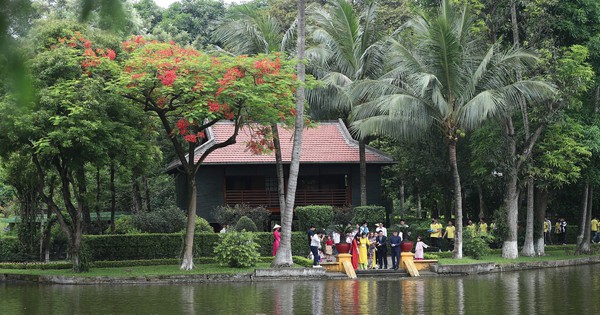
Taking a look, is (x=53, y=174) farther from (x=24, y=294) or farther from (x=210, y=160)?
(x=24, y=294)

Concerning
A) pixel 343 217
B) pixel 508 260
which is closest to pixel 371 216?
pixel 343 217

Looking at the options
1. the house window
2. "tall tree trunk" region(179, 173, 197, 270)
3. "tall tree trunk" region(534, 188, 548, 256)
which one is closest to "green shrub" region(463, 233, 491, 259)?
"tall tree trunk" region(534, 188, 548, 256)

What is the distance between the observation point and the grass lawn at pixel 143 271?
26.9 meters

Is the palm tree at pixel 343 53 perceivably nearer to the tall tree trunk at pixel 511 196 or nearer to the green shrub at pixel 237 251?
the tall tree trunk at pixel 511 196

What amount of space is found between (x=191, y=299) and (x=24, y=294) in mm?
5158

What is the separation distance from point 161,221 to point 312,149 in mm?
10604

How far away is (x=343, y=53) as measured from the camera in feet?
126

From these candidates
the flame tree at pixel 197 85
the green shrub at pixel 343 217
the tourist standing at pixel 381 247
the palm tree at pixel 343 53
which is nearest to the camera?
the flame tree at pixel 197 85

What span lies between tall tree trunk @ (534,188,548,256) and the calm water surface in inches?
257

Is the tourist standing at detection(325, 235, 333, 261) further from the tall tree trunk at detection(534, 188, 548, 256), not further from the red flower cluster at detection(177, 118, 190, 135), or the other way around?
the tall tree trunk at detection(534, 188, 548, 256)

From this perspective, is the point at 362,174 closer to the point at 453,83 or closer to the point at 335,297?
the point at 453,83

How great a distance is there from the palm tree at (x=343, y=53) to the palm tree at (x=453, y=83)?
6.25 m

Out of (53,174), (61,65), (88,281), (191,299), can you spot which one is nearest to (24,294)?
(88,281)

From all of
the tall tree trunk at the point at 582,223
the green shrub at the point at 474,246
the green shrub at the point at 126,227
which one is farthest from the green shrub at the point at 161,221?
the tall tree trunk at the point at 582,223
